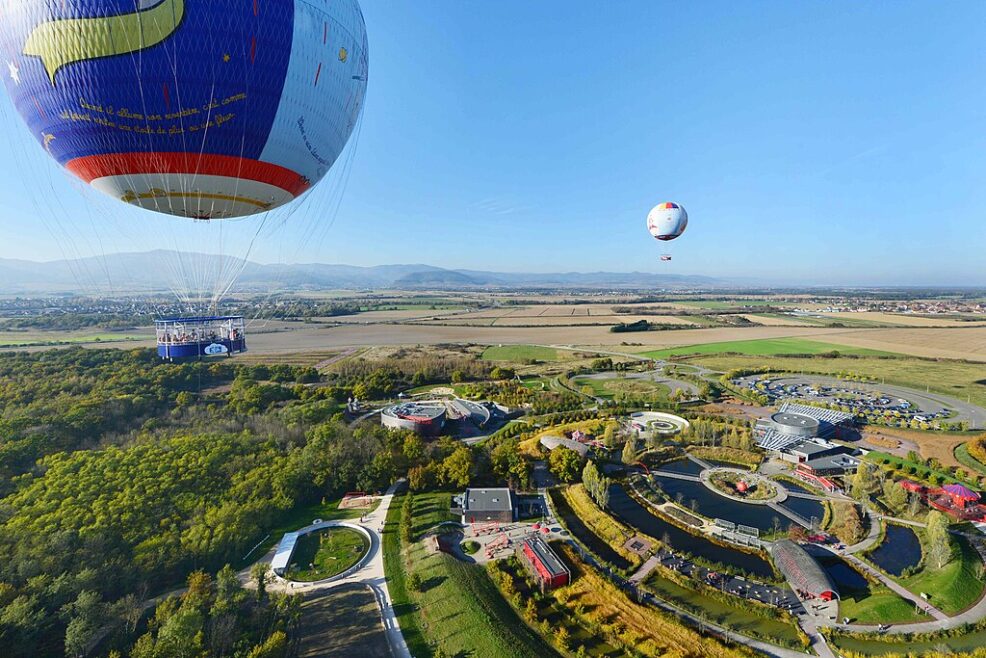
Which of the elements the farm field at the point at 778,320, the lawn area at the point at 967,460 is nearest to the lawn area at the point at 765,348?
the farm field at the point at 778,320

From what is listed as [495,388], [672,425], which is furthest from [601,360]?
[672,425]

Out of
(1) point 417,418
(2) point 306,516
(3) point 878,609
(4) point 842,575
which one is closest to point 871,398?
(4) point 842,575

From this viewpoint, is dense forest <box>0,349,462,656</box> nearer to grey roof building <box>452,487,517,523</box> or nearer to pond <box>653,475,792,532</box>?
grey roof building <box>452,487,517,523</box>

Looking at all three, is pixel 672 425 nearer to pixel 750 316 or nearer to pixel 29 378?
pixel 29 378

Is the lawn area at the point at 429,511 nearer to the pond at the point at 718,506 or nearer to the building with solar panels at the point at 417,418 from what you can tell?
the building with solar panels at the point at 417,418

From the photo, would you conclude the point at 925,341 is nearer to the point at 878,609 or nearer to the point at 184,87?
the point at 878,609

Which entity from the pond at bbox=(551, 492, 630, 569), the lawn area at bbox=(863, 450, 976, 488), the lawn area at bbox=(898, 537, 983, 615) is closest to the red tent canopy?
the lawn area at bbox=(863, 450, 976, 488)
